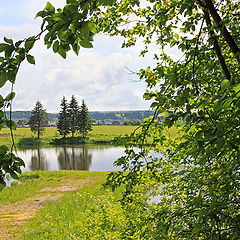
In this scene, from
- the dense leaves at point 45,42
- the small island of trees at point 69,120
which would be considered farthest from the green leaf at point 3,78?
the small island of trees at point 69,120

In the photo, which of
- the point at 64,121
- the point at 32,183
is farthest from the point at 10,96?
the point at 64,121

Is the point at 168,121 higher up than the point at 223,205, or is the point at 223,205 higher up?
the point at 168,121

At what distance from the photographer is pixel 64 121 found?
61.7 metres

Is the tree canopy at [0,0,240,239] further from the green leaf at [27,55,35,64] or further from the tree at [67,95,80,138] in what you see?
the tree at [67,95,80,138]

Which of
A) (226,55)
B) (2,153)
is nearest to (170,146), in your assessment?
(226,55)

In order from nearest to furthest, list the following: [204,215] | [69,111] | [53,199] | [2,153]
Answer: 1. [2,153]
2. [204,215]
3. [53,199]
4. [69,111]

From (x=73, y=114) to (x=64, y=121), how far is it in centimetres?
389

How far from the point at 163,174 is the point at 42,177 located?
20.8 m

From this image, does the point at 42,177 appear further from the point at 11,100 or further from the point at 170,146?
the point at 11,100

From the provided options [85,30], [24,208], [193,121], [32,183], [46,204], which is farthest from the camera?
[32,183]

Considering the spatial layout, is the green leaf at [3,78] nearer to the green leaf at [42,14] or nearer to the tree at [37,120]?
the green leaf at [42,14]

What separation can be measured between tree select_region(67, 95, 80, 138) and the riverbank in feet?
134

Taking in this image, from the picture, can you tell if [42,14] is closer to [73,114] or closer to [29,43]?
[29,43]

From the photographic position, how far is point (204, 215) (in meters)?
1.69
